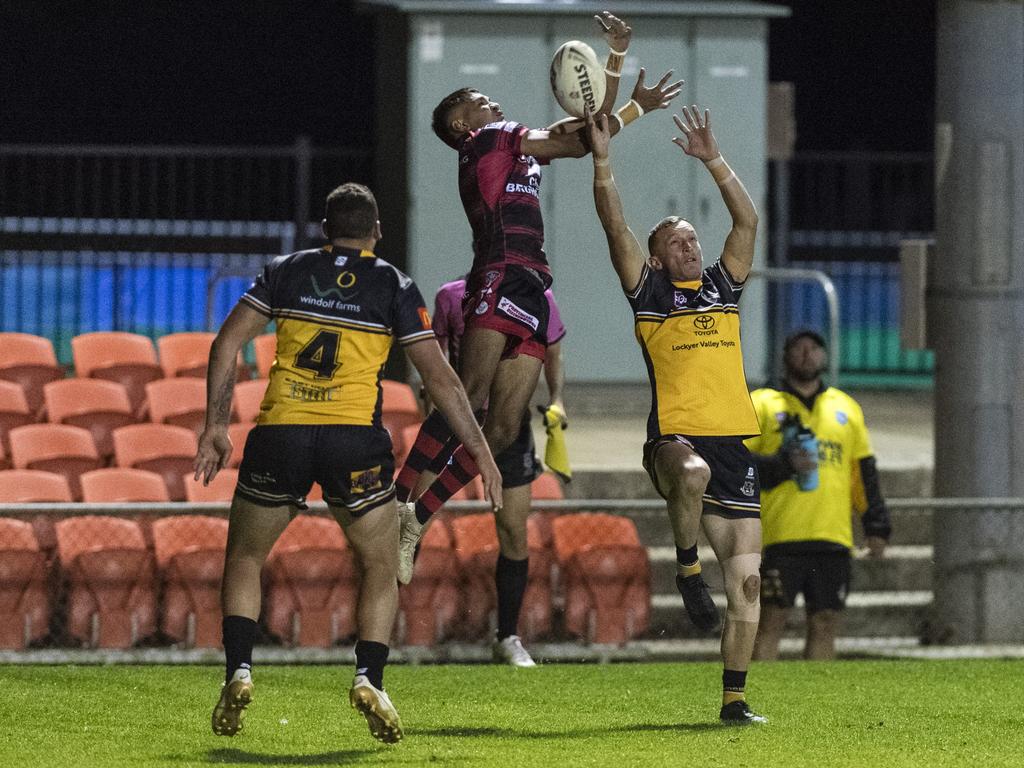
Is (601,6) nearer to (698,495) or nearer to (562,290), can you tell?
(562,290)

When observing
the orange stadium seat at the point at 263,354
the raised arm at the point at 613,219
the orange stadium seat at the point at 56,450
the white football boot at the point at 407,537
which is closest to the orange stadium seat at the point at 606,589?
the white football boot at the point at 407,537

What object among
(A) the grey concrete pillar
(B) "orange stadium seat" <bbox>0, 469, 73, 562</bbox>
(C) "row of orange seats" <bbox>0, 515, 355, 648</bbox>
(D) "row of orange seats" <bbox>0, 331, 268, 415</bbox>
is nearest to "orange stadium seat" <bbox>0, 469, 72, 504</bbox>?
(B) "orange stadium seat" <bbox>0, 469, 73, 562</bbox>

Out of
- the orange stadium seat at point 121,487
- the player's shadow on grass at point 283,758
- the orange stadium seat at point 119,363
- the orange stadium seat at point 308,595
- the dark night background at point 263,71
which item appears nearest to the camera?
the player's shadow on grass at point 283,758

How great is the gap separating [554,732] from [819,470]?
10.9ft

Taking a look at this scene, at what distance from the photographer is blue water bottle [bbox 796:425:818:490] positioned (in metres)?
10.1

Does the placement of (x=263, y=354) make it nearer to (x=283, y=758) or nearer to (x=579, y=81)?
(x=579, y=81)

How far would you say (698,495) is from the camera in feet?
23.4

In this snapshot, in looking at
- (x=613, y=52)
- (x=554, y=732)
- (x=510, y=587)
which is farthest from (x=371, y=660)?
(x=510, y=587)

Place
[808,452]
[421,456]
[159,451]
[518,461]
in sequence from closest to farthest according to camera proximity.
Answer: [421,456] → [518,461] → [808,452] → [159,451]

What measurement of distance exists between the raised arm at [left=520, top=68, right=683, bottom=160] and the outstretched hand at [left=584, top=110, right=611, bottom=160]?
4cm

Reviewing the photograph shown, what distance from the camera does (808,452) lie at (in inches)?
397

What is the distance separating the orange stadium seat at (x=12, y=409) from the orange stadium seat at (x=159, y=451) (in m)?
0.62

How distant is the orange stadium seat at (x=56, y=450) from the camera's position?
35.1 ft

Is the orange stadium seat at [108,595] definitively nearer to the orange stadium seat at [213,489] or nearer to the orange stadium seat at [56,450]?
the orange stadium seat at [213,489]
